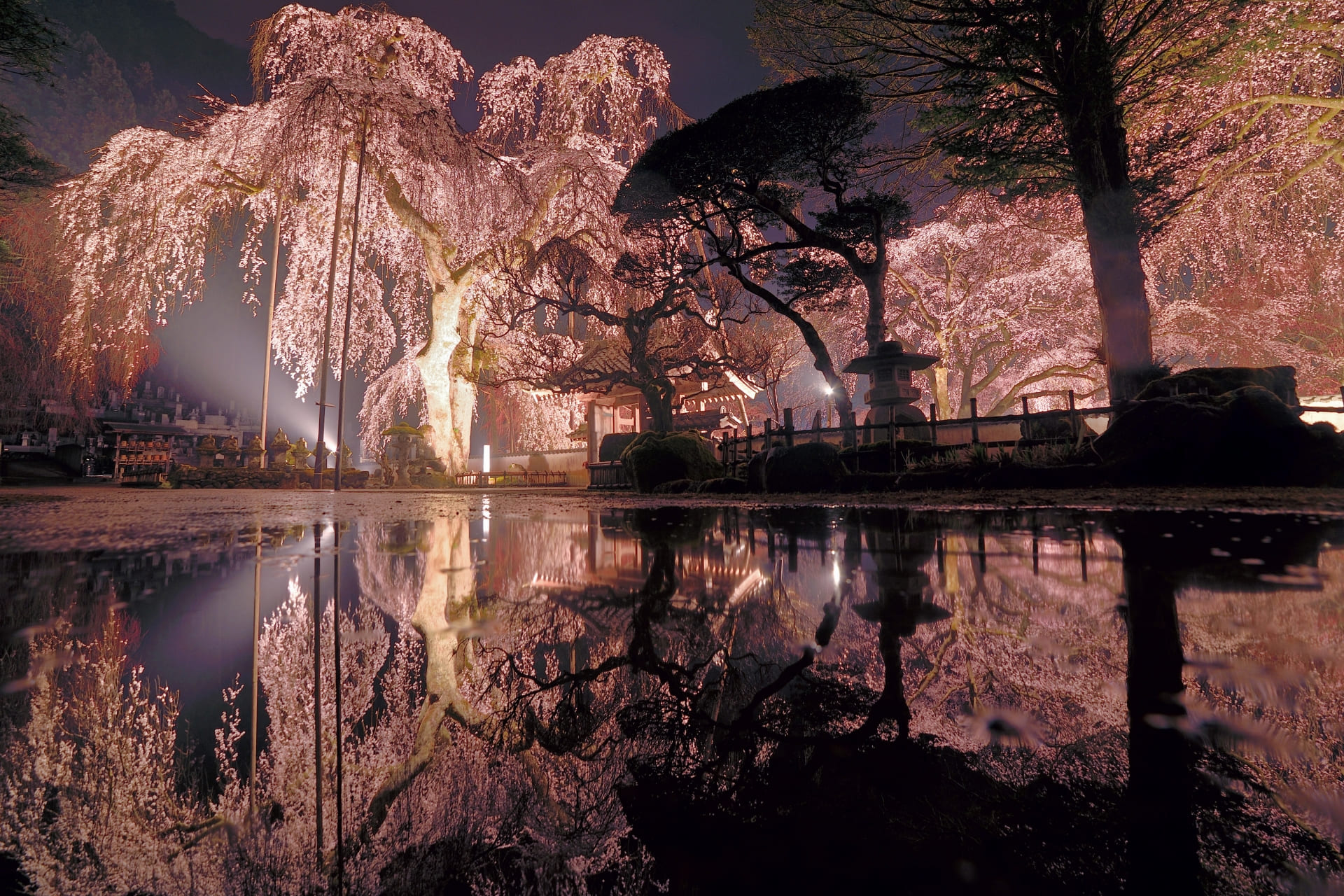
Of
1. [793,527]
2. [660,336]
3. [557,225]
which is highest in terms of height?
[557,225]

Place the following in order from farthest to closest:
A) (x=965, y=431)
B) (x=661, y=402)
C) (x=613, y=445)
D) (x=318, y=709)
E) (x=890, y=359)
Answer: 1. (x=613, y=445)
2. (x=661, y=402)
3. (x=965, y=431)
4. (x=890, y=359)
5. (x=318, y=709)

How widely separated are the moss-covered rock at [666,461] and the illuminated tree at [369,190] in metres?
8.80

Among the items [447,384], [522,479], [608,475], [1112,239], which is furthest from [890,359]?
[522,479]

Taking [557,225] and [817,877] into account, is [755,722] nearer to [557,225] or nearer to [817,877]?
[817,877]

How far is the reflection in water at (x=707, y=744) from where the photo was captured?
21.1 inches

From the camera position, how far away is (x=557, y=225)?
1817 centimetres

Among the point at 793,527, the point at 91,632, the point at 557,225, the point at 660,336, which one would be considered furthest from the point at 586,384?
the point at 91,632

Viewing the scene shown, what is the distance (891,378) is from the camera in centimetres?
1270

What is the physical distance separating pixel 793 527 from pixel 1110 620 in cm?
240

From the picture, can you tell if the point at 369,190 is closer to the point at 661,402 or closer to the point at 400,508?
the point at 661,402

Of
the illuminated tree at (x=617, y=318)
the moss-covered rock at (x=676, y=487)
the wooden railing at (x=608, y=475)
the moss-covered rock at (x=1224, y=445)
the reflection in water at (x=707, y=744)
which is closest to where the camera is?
the reflection in water at (x=707, y=744)

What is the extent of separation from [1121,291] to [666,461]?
329 inches

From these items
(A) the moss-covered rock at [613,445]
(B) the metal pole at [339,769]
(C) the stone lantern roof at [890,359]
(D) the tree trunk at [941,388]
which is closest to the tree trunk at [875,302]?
(C) the stone lantern roof at [890,359]

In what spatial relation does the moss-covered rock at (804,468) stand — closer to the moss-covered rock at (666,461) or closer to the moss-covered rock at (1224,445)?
the moss-covered rock at (666,461)
